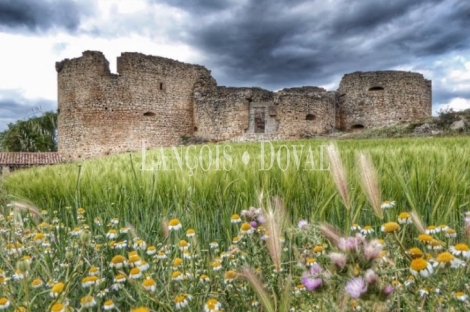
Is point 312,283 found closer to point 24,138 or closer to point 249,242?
point 249,242

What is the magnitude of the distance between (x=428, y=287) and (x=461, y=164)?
220cm

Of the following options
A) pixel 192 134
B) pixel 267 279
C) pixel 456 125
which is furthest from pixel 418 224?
pixel 192 134

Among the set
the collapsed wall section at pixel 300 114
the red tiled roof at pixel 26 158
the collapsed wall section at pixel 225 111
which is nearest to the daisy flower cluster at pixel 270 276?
the collapsed wall section at pixel 300 114

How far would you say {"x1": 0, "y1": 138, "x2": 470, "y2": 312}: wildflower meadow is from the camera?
0.92 m

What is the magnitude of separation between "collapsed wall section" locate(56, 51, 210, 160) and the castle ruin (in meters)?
0.04

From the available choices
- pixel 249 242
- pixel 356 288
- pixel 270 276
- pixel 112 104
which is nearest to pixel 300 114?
pixel 112 104

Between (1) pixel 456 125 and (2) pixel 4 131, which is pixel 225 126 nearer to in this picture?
(1) pixel 456 125

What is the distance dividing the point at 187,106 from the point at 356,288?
20407 millimetres

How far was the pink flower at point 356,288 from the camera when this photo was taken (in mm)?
628

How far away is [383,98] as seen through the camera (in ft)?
66.0

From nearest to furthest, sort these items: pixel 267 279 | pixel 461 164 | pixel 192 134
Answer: pixel 267 279 → pixel 461 164 → pixel 192 134

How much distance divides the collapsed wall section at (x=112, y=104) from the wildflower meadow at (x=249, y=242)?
15.7 meters

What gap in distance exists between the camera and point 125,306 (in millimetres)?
1452

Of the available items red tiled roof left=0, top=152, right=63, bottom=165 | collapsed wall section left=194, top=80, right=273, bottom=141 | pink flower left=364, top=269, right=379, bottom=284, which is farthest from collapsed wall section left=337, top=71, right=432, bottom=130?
pink flower left=364, top=269, right=379, bottom=284
